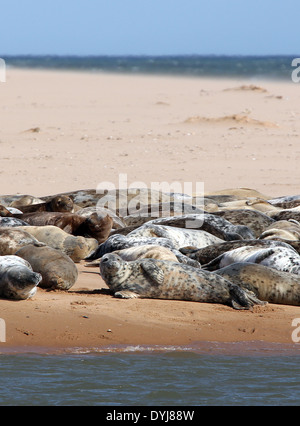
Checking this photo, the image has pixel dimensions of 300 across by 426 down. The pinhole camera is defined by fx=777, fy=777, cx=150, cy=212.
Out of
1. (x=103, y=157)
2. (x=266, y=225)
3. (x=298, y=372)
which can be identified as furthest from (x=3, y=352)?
(x=103, y=157)

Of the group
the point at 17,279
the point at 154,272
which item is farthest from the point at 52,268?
the point at 154,272

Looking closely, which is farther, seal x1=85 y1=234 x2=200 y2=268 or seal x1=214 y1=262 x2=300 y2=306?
seal x1=85 y1=234 x2=200 y2=268

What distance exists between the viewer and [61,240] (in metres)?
7.64

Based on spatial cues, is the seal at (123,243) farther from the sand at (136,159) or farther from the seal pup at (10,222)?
the seal pup at (10,222)

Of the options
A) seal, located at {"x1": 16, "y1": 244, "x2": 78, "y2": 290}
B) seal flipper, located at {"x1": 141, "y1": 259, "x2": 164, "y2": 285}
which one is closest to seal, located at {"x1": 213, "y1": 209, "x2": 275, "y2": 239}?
seal flipper, located at {"x1": 141, "y1": 259, "x2": 164, "y2": 285}

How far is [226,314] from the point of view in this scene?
19.8 ft

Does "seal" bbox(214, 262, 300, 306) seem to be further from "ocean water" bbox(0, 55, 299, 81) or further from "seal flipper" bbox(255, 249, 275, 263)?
"ocean water" bbox(0, 55, 299, 81)

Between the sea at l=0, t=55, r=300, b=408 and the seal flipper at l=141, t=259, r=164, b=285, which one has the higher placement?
the seal flipper at l=141, t=259, r=164, b=285

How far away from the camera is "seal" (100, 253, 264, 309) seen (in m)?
6.27

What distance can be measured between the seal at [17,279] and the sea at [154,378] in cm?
64

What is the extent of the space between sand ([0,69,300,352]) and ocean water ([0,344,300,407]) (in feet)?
0.93

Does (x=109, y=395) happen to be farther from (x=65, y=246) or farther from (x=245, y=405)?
(x=65, y=246)

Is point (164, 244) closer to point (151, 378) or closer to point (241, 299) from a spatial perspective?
point (241, 299)

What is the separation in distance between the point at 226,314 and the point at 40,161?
30.3ft
